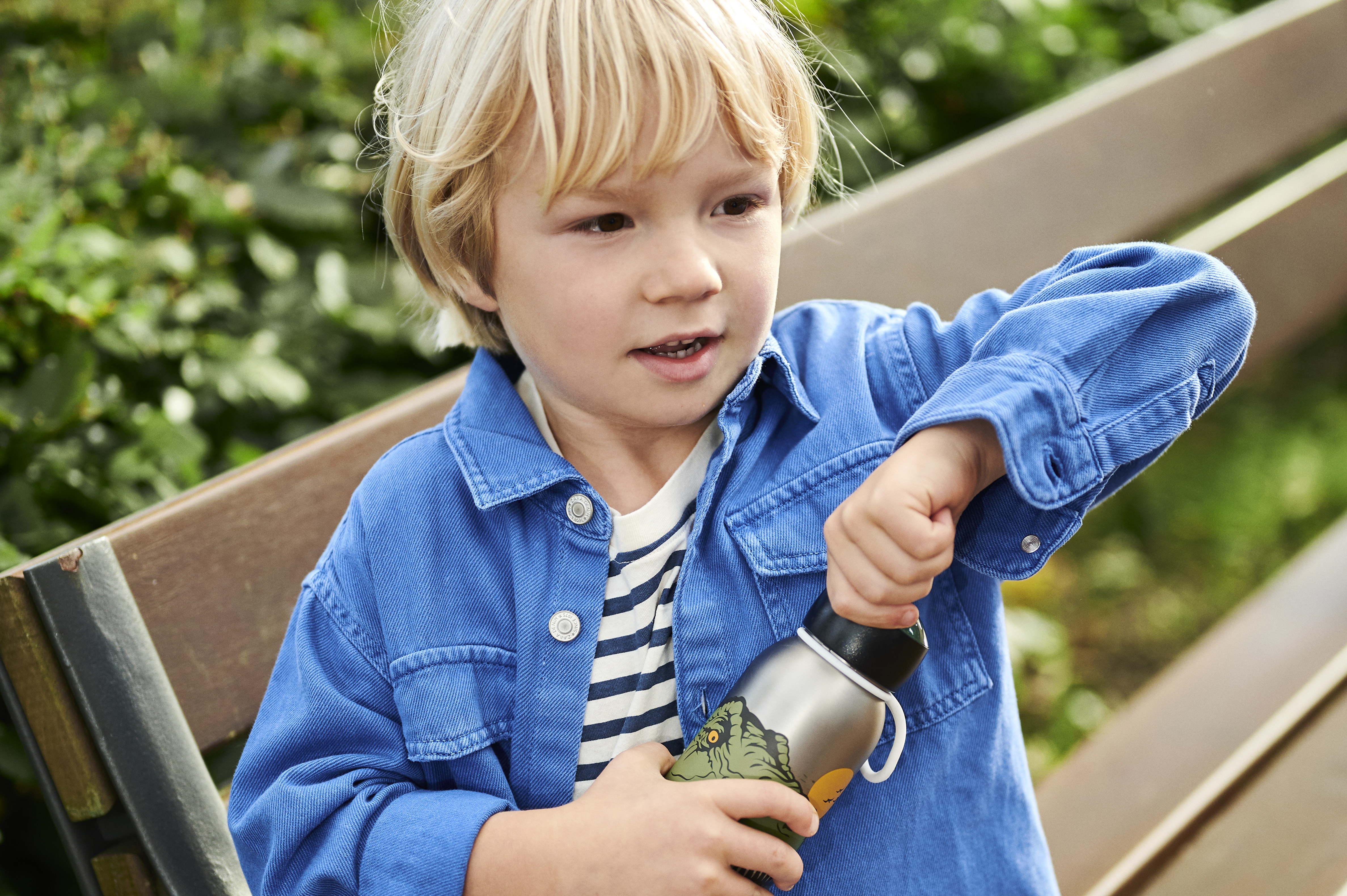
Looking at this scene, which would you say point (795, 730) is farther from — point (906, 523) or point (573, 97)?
point (573, 97)

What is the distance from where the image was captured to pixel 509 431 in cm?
116

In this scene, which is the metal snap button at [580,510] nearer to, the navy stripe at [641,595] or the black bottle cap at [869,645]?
the navy stripe at [641,595]

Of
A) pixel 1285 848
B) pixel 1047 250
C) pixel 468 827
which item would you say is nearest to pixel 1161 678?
pixel 1285 848

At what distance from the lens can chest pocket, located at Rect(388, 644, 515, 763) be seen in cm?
107

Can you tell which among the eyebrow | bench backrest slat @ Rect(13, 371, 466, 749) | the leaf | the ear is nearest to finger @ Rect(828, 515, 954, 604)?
the eyebrow

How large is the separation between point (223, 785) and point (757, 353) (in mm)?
1017

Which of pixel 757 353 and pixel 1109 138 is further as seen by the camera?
pixel 1109 138

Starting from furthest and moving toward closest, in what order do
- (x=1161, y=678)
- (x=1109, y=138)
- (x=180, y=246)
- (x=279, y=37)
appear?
(x=279, y=37) → (x=1109, y=138) → (x=1161, y=678) → (x=180, y=246)

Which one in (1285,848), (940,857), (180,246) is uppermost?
(180,246)

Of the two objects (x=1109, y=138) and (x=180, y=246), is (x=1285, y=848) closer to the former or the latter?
(x=1109, y=138)

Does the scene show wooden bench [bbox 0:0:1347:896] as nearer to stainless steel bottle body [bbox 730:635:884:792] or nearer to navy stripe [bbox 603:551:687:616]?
navy stripe [bbox 603:551:687:616]

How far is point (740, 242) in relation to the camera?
1034 mm

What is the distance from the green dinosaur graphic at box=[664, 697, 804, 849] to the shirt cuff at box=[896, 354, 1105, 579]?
0.29 m

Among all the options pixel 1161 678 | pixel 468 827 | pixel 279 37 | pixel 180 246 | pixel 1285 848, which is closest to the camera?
pixel 468 827
